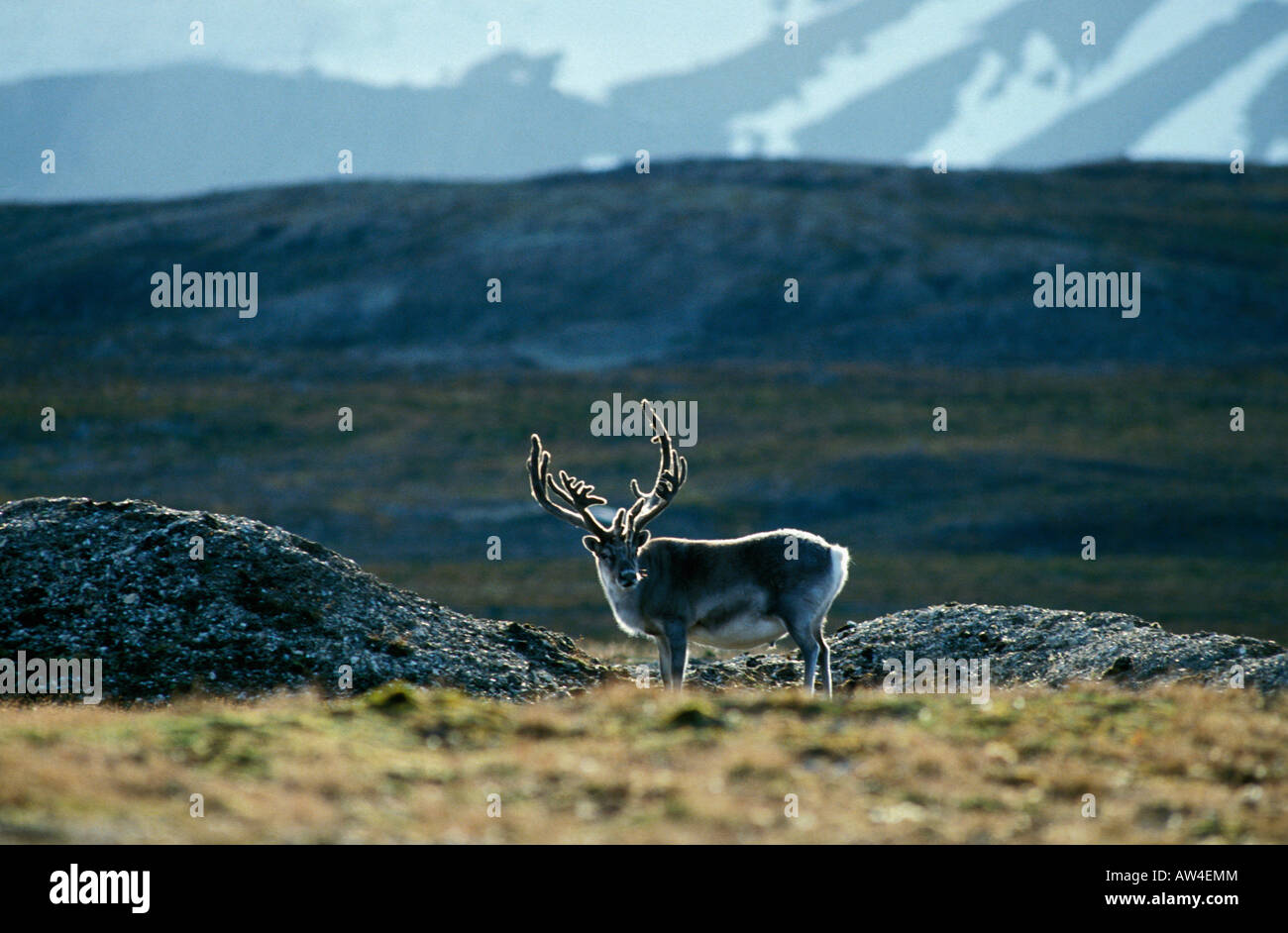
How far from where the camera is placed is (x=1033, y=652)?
23203 millimetres

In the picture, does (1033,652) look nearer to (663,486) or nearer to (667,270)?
(663,486)

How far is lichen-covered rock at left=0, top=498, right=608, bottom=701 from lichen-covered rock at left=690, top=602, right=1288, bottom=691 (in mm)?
3691

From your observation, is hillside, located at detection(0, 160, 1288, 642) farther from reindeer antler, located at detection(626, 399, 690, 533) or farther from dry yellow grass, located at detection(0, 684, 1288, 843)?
dry yellow grass, located at detection(0, 684, 1288, 843)

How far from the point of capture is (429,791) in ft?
37.5

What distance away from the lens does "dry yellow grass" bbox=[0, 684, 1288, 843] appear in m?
10.5

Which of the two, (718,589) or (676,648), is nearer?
(676,648)

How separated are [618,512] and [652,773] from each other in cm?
707

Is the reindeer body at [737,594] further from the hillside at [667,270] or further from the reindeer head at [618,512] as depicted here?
the hillside at [667,270]

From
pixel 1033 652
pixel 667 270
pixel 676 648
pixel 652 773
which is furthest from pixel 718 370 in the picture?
pixel 652 773

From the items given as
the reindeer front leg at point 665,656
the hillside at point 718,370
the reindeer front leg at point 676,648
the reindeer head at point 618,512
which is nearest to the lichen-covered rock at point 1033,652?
the reindeer front leg at point 665,656

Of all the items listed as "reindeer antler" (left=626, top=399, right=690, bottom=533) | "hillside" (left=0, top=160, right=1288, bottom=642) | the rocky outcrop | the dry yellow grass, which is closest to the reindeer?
"reindeer antler" (left=626, top=399, right=690, bottom=533)

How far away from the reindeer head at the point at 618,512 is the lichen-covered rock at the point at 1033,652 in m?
4.49

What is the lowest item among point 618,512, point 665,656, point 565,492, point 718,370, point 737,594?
point 665,656

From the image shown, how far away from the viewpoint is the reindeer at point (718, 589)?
18234 millimetres
